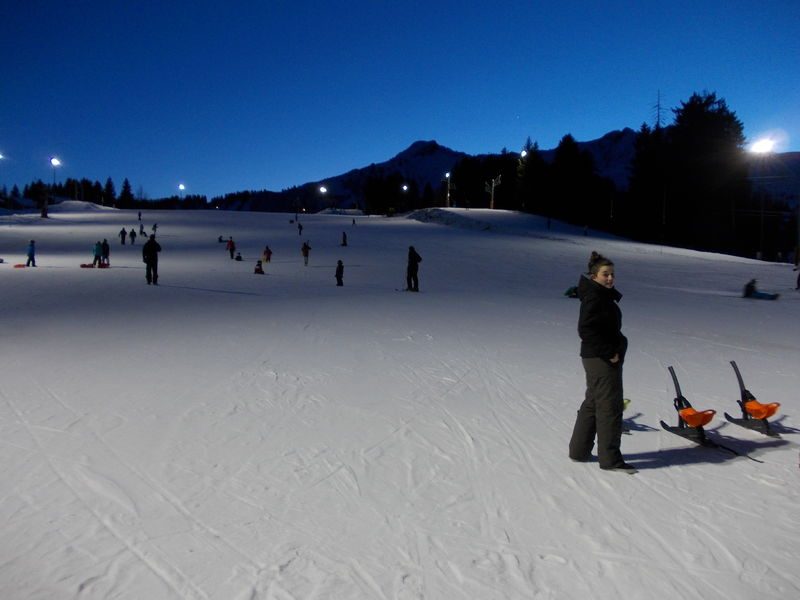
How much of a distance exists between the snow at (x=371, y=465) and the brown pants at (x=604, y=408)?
0.25m

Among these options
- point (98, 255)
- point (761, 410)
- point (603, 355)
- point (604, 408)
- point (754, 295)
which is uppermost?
point (98, 255)

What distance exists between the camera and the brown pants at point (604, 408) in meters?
5.09

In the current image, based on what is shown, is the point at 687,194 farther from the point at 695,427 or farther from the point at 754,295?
the point at 695,427

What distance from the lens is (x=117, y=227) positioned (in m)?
55.7

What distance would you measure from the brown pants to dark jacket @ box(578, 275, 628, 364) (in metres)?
0.12

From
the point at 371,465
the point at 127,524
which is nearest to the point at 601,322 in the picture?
the point at 371,465

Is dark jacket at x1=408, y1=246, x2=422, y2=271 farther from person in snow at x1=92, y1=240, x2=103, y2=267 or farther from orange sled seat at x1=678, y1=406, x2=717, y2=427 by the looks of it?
person in snow at x1=92, y1=240, x2=103, y2=267

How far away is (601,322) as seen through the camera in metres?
4.98

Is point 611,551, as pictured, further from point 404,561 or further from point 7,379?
point 7,379

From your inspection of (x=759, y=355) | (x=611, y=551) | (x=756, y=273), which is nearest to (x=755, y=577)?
(x=611, y=551)

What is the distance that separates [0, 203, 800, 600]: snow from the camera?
367cm

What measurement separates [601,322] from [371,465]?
8.32 ft

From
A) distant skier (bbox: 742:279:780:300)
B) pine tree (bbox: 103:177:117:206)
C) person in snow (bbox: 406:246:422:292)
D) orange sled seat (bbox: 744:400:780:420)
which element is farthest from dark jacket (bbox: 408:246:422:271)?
pine tree (bbox: 103:177:117:206)

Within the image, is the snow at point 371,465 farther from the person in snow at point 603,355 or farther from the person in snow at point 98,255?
the person in snow at point 98,255
